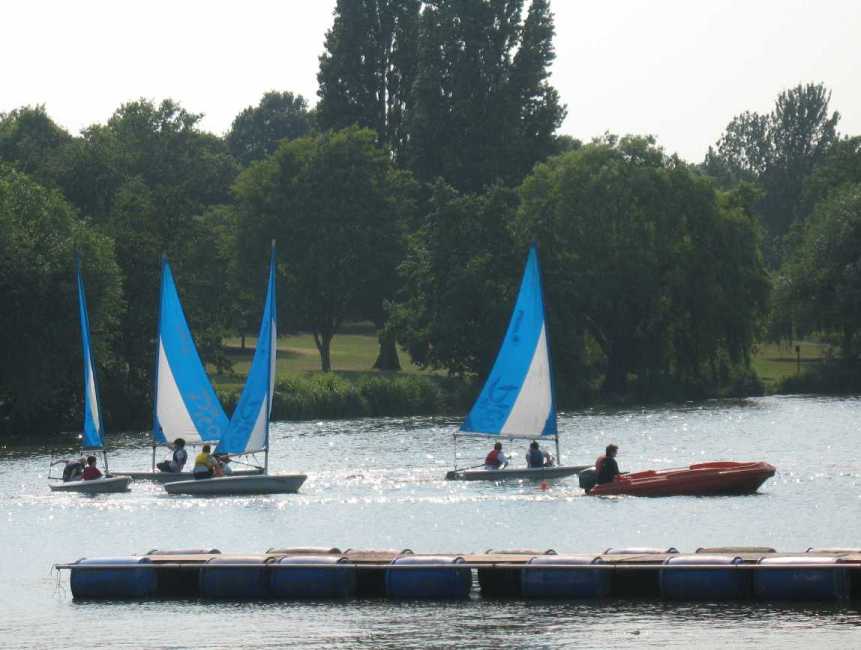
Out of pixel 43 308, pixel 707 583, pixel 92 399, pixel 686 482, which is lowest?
pixel 707 583

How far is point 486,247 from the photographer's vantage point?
119000mm

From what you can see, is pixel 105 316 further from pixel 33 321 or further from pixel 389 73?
pixel 389 73

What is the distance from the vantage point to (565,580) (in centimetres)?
4116

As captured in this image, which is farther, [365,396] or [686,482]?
[365,396]

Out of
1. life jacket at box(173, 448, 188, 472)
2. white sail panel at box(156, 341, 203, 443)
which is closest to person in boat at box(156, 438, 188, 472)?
life jacket at box(173, 448, 188, 472)

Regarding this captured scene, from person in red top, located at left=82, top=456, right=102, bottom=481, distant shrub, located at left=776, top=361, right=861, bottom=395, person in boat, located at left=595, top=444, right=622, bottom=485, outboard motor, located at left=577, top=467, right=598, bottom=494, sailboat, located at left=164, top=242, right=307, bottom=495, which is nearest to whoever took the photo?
person in boat, located at left=595, top=444, right=622, bottom=485

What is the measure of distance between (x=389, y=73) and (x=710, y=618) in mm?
106909

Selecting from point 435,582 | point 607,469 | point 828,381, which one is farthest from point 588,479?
point 828,381

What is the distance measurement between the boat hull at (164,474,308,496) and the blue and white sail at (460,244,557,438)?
26.4 feet

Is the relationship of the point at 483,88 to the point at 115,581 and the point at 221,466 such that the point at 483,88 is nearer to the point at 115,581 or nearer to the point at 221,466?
the point at 221,466

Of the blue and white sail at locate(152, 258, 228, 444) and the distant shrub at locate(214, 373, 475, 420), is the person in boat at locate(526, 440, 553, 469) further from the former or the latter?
the distant shrub at locate(214, 373, 475, 420)

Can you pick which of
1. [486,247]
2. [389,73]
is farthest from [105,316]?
[389,73]

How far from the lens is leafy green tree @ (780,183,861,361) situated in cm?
12000

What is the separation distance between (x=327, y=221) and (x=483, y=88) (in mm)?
16851
